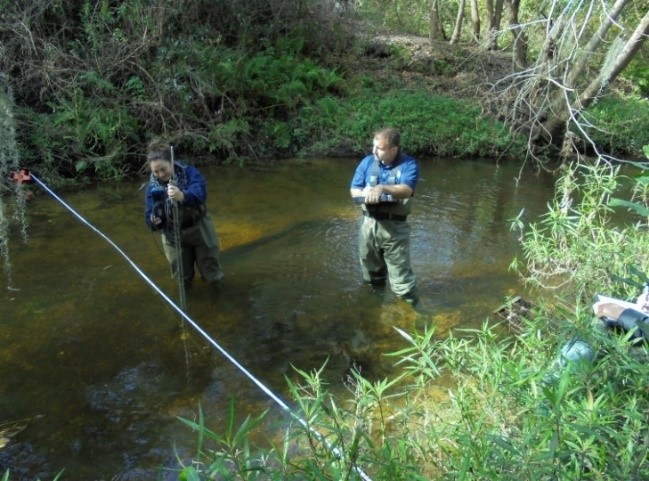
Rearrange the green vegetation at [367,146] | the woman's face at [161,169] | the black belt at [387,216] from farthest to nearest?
the black belt at [387,216] → the woman's face at [161,169] → the green vegetation at [367,146]

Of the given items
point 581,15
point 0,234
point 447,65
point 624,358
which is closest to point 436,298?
point 624,358

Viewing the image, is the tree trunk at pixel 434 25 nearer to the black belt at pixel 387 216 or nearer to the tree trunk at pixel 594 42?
the tree trunk at pixel 594 42

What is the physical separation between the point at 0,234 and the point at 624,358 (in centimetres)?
662

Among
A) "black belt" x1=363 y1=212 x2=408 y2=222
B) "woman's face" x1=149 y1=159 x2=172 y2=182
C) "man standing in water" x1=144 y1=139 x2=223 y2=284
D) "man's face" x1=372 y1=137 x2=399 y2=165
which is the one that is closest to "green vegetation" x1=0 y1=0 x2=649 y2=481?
"black belt" x1=363 y1=212 x2=408 y2=222

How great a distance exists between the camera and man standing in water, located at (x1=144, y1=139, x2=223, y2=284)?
4906 millimetres

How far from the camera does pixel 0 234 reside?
6531 mm

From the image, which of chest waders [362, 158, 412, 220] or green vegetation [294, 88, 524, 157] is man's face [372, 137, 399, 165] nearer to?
chest waders [362, 158, 412, 220]

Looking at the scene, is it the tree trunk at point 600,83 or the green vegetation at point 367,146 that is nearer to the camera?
the green vegetation at point 367,146

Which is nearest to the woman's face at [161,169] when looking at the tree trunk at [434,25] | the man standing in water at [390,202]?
the man standing in water at [390,202]

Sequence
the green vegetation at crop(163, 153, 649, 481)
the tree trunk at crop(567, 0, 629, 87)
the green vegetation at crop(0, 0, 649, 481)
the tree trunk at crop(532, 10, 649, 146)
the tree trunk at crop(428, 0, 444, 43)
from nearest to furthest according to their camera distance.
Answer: the green vegetation at crop(163, 153, 649, 481) → the green vegetation at crop(0, 0, 649, 481) → the tree trunk at crop(567, 0, 629, 87) → the tree trunk at crop(532, 10, 649, 146) → the tree trunk at crop(428, 0, 444, 43)

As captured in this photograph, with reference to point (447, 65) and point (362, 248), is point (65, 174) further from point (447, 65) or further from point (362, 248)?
point (447, 65)

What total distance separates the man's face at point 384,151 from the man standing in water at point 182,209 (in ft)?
5.48

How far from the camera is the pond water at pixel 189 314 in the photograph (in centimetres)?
378

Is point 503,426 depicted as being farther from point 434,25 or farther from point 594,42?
point 434,25
